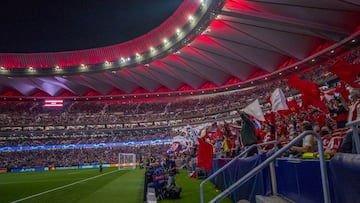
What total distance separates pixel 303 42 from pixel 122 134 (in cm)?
4304

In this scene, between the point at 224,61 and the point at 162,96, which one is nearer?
the point at 224,61

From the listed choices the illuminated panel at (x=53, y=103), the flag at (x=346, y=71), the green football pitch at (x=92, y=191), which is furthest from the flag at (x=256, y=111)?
the illuminated panel at (x=53, y=103)

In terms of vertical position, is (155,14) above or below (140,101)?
above

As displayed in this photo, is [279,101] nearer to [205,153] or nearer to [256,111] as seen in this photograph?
[256,111]

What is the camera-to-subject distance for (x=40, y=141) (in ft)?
201

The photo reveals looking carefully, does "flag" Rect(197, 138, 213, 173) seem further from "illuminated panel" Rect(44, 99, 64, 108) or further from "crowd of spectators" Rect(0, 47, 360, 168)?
"illuminated panel" Rect(44, 99, 64, 108)

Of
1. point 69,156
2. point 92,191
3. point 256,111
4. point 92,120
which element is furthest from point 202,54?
point 256,111

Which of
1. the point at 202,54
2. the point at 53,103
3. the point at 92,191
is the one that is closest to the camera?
the point at 92,191

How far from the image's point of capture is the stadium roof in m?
28.1

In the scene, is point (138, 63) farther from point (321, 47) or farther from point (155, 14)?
point (321, 47)

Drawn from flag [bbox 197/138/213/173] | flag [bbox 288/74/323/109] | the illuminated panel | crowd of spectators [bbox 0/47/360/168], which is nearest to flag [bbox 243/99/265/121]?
flag [bbox 288/74/323/109]

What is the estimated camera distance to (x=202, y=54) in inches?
1694

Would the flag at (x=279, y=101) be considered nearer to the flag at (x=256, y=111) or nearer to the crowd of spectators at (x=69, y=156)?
the flag at (x=256, y=111)

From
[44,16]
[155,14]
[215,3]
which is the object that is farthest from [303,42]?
[44,16]
